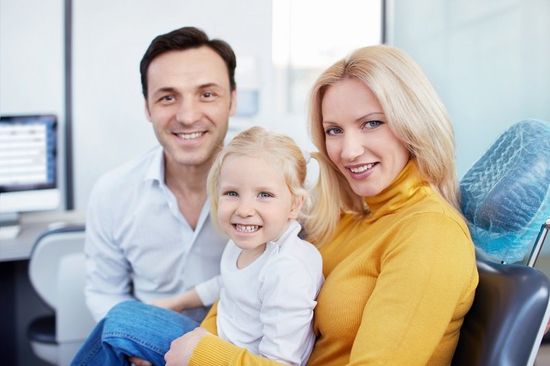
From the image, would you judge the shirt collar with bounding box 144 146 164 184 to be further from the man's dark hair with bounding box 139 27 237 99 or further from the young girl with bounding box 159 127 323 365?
the young girl with bounding box 159 127 323 365

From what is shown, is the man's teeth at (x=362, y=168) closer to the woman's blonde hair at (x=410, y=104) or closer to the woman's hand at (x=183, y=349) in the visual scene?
the woman's blonde hair at (x=410, y=104)

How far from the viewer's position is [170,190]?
1.90 metres

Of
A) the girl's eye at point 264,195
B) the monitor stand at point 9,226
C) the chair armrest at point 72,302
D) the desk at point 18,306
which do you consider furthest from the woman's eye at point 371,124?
the desk at point 18,306

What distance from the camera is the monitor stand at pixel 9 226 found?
276 centimetres

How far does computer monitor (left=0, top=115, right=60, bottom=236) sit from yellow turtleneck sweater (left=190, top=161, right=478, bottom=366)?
189 centimetres

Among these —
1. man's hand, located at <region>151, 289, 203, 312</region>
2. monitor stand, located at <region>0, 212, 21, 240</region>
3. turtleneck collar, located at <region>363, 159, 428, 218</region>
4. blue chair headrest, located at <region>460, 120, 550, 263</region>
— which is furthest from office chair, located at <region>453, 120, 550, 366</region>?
monitor stand, located at <region>0, 212, 21, 240</region>

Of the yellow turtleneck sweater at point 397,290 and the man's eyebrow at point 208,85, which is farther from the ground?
the man's eyebrow at point 208,85

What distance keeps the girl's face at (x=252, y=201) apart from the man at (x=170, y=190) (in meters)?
0.47

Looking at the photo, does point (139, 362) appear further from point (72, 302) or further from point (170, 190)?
point (72, 302)

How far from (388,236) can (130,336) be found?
56 centimetres

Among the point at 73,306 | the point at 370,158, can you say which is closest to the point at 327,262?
the point at 370,158

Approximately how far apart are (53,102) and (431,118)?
225 centimetres

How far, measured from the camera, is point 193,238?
1.87 meters

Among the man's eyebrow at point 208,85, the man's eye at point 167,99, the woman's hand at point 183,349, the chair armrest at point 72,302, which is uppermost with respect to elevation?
the man's eyebrow at point 208,85
